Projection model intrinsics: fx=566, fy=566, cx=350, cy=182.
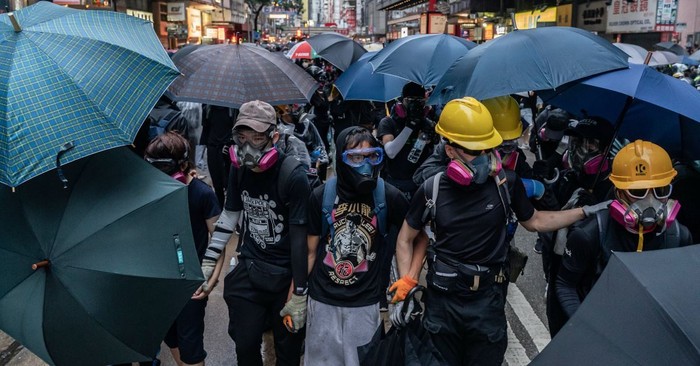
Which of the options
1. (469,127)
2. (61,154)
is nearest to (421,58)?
(469,127)

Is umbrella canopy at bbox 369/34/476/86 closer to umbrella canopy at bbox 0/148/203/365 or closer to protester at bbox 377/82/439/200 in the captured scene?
protester at bbox 377/82/439/200

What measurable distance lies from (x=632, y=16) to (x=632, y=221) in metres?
20.0

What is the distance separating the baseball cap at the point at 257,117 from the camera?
334 cm

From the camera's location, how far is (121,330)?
2.36 m

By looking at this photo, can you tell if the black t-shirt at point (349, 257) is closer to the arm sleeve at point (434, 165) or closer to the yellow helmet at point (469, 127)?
the yellow helmet at point (469, 127)

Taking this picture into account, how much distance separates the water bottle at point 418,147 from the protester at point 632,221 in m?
2.38

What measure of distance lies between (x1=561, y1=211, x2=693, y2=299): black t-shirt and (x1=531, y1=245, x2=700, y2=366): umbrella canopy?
1.16 meters

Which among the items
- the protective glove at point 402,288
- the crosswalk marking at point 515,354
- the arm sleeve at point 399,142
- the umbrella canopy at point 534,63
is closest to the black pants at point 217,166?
the arm sleeve at point 399,142

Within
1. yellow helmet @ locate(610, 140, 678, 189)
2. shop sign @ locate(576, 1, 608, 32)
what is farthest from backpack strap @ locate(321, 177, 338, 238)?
shop sign @ locate(576, 1, 608, 32)

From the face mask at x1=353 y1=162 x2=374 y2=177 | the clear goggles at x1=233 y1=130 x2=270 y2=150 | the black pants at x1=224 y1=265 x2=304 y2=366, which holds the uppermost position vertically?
the clear goggles at x1=233 y1=130 x2=270 y2=150

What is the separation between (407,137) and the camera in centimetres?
532

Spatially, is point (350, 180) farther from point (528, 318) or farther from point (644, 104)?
point (528, 318)

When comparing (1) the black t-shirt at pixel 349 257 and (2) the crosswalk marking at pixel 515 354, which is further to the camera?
(2) the crosswalk marking at pixel 515 354

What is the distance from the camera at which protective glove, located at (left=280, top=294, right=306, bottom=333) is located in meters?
3.35
